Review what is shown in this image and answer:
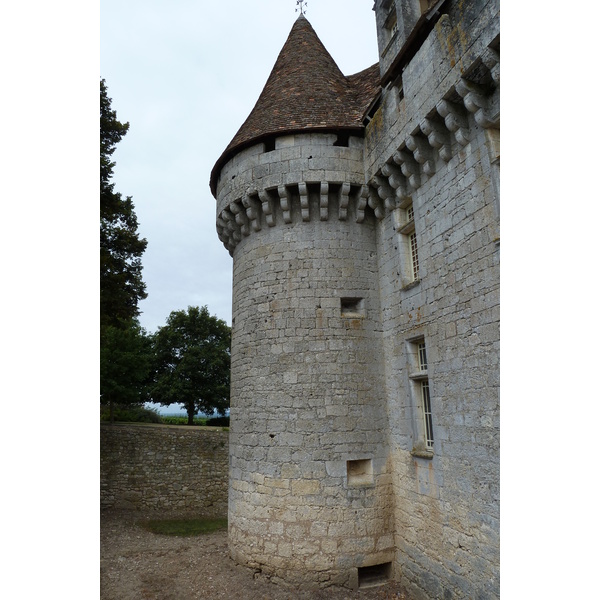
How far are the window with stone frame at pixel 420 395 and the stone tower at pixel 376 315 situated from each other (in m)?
0.03

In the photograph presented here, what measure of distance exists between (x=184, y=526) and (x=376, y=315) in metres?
8.72

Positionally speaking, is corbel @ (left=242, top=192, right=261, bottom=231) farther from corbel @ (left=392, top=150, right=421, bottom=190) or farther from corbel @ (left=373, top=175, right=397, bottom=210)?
corbel @ (left=392, top=150, right=421, bottom=190)

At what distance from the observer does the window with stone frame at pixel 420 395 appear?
24.4ft

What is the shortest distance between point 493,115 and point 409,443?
525cm

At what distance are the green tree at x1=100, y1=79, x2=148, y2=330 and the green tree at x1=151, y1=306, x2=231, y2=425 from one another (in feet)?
46.7

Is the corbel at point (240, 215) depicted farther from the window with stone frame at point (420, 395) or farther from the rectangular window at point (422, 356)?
the rectangular window at point (422, 356)

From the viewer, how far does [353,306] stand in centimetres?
902

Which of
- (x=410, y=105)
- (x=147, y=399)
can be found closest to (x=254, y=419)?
Result: (x=410, y=105)

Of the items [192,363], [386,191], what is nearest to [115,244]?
[386,191]

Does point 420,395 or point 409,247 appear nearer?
point 420,395

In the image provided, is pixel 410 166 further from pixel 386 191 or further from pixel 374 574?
pixel 374 574

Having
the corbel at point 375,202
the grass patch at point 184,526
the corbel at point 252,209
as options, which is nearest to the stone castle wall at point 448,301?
the corbel at point 375,202

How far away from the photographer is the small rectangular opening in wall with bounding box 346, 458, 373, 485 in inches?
317

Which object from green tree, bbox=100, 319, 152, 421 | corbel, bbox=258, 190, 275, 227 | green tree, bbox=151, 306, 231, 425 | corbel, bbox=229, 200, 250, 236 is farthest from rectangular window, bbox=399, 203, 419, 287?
green tree, bbox=151, 306, 231, 425
